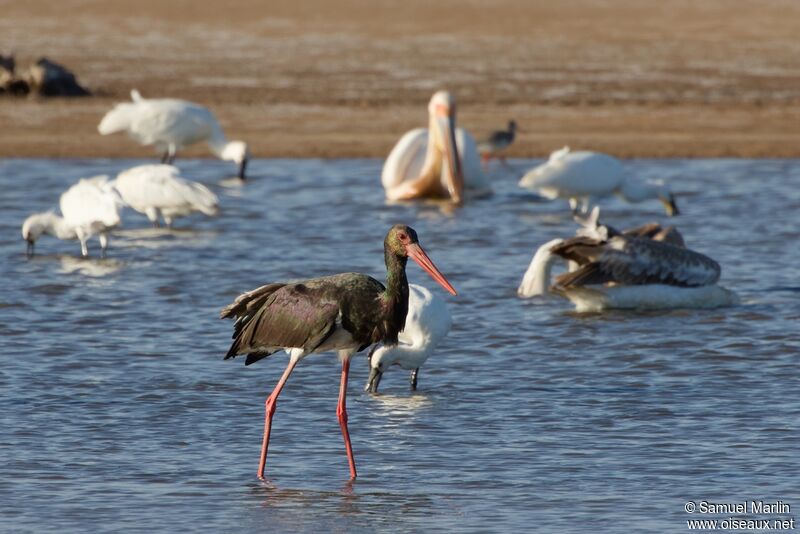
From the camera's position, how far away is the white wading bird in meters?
10.8

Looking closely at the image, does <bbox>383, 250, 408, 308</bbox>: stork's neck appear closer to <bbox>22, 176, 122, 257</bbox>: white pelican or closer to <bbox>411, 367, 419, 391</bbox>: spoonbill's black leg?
<bbox>411, 367, 419, 391</bbox>: spoonbill's black leg

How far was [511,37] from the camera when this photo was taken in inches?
1188

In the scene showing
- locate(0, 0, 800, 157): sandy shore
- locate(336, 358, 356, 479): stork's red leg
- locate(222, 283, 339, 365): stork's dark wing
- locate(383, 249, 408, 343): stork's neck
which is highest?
locate(383, 249, 408, 343): stork's neck

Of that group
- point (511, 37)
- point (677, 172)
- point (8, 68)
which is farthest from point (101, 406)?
point (511, 37)

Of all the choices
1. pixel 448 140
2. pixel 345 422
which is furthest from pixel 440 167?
pixel 345 422

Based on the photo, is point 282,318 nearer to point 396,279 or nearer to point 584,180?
point 396,279

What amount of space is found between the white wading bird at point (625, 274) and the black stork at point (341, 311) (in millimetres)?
3821

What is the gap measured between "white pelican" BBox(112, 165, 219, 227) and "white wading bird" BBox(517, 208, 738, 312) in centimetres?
382

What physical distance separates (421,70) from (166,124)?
9447 mm

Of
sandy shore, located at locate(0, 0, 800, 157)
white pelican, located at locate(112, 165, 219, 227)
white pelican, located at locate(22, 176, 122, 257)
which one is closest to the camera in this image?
white pelican, located at locate(22, 176, 122, 257)

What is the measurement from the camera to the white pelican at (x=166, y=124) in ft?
56.9

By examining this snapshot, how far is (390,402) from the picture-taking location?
28.1 feet

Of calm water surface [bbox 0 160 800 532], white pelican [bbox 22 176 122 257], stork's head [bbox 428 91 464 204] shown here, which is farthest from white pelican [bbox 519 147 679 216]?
white pelican [bbox 22 176 122 257]

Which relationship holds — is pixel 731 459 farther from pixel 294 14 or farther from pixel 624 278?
→ pixel 294 14
